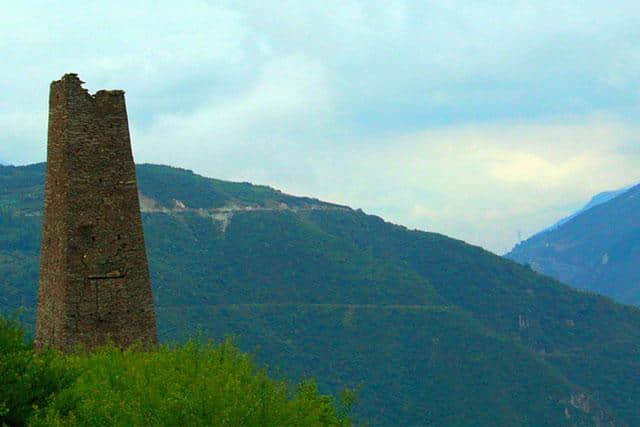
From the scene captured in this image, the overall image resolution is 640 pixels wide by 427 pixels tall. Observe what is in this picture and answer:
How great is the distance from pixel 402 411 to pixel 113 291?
145 meters

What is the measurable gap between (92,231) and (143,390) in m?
6.10

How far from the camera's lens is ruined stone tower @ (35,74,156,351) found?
96.2 feet

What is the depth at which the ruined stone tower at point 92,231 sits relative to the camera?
29.3m

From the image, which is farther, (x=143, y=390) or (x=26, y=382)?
(x=26, y=382)

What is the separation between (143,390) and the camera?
25.2 metres

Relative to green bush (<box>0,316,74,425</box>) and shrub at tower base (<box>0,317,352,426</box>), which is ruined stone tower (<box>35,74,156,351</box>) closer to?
shrub at tower base (<box>0,317,352,426</box>)

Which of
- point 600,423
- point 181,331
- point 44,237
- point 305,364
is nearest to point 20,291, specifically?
point 181,331

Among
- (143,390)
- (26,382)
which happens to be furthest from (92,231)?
(143,390)

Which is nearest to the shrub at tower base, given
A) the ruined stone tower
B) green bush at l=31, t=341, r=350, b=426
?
green bush at l=31, t=341, r=350, b=426

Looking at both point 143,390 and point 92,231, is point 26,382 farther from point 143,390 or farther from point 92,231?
point 92,231

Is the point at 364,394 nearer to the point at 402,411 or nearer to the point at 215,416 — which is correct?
the point at 402,411

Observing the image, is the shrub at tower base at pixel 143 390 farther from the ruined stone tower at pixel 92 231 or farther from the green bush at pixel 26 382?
the ruined stone tower at pixel 92 231

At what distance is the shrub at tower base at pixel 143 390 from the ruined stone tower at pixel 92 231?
3.22 feet

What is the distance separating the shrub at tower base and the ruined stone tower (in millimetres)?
980
